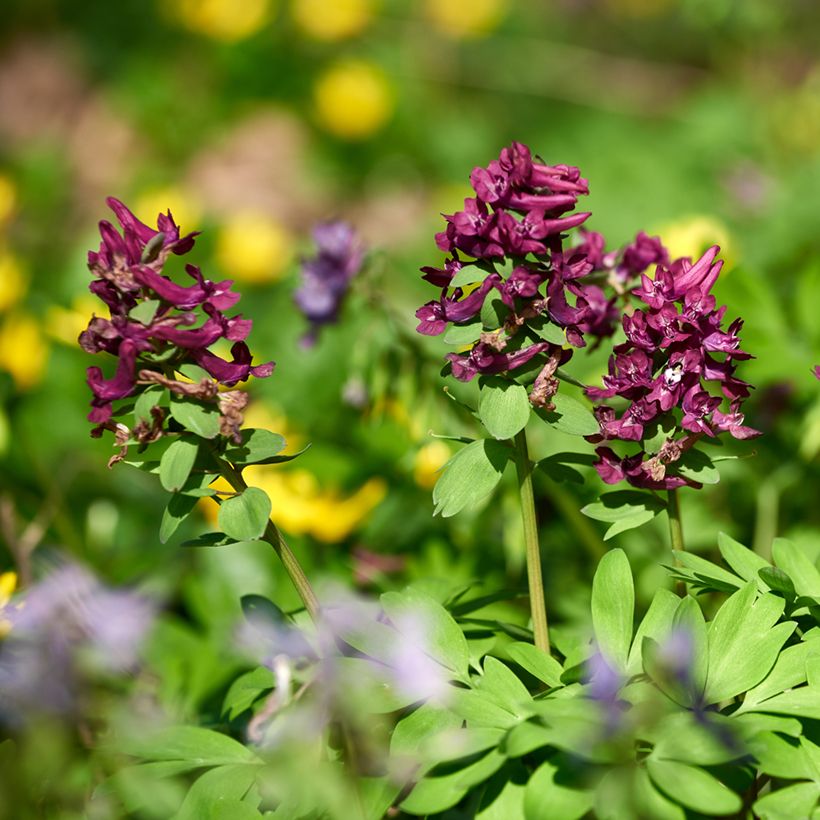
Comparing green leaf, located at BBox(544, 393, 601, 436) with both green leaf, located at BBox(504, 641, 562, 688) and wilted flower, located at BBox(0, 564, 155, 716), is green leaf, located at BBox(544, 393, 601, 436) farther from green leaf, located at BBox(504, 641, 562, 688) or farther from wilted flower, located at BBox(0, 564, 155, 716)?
wilted flower, located at BBox(0, 564, 155, 716)

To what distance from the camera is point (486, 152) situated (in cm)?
494

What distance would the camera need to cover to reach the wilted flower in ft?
Answer: 3.67

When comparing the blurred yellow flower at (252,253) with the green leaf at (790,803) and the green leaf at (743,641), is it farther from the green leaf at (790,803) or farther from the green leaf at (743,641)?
the green leaf at (790,803)

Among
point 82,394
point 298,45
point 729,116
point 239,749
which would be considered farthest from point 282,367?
point 298,45

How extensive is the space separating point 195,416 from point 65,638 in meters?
0.38

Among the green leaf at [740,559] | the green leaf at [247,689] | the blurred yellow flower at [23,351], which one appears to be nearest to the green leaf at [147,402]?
the green leaf at [247,689]

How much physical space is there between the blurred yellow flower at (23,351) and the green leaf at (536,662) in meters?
1.97

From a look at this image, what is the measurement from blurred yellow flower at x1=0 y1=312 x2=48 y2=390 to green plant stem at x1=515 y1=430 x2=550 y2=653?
190 centimetres

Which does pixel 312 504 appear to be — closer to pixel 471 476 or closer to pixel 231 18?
pixel 471 476

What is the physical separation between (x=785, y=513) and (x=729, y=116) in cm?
262

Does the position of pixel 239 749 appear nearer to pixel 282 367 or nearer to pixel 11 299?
pixel 282 367

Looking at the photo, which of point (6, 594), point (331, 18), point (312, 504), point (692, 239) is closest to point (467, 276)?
point (6, 594)

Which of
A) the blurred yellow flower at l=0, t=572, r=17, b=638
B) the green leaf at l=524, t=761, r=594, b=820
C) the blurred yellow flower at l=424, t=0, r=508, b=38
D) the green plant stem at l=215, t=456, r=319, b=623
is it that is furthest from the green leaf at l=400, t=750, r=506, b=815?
the blurred yellow flower at l=424, t=0, r=508, b=38

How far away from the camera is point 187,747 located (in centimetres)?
124
